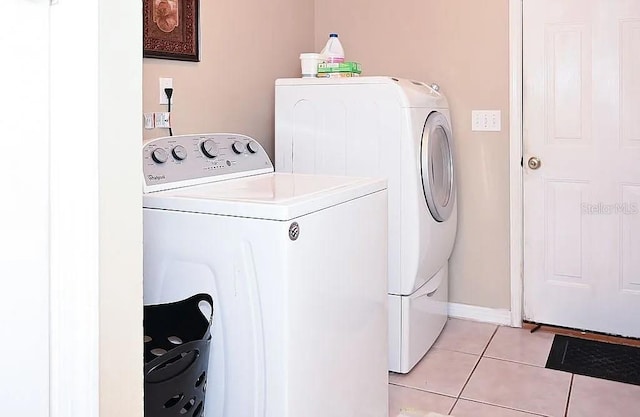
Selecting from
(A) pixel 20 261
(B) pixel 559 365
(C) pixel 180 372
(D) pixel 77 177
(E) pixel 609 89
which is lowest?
(B) pixel 559 365

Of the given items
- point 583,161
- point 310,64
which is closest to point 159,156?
point 310,64

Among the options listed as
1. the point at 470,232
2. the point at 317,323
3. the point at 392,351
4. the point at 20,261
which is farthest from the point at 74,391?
the point at 470,232

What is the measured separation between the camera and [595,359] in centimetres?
294

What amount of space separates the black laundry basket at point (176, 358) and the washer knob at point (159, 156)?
1.71 feet

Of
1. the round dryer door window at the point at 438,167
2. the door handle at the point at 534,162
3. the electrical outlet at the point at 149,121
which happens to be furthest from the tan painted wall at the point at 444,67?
the electrical outlet at the point at 149,121

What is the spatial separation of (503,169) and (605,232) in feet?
1.98

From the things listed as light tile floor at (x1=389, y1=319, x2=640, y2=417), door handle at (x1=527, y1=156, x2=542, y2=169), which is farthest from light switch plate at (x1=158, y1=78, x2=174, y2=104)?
door handle at (x1=527, y1=156, x2=542, y2=169)

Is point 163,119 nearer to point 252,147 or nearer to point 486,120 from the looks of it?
point 252,147

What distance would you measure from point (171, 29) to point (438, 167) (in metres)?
1.37

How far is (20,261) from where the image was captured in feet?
3.14

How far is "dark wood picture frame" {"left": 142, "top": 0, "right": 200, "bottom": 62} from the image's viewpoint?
252 cm

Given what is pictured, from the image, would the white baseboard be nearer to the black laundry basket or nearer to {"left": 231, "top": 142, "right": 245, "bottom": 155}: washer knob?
{"left": 231, "top": 142, "right": 245, "bottom": 155}: washer knob

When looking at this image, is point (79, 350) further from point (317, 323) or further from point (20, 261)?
point (317, 323)

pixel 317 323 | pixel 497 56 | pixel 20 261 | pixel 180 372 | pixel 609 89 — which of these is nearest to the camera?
pixel 20 261
